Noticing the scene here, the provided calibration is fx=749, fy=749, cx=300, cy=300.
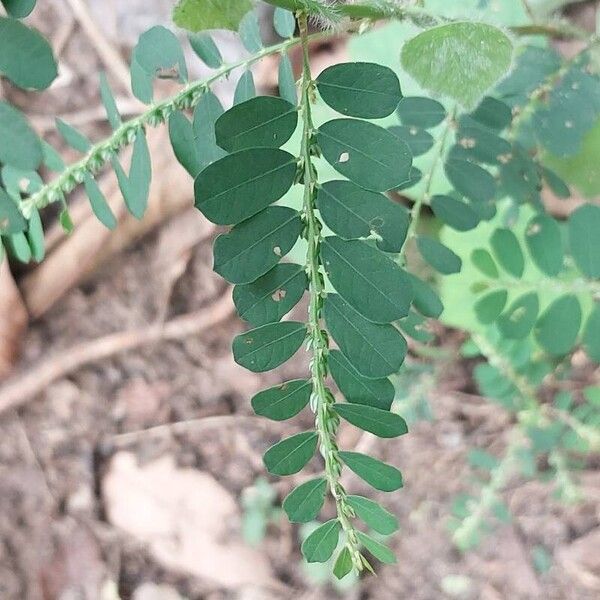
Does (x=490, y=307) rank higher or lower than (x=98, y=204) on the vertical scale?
lower

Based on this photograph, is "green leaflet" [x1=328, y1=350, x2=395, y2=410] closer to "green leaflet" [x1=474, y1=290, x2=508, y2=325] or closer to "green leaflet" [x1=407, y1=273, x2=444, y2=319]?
"green leaflet" [x1=407, y1=273, x2=444, y2=319]

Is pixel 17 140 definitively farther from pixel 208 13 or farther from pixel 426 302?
pixel 426 302

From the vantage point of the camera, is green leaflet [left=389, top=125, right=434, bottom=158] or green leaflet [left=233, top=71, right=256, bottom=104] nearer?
green leaflet [left=233, top=71, right=256, bottom=104]

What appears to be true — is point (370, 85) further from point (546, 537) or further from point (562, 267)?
point (546, 537)

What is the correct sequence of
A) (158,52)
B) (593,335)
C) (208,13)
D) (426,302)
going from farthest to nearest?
(593,335), (426,302), (158,52), (208,13)

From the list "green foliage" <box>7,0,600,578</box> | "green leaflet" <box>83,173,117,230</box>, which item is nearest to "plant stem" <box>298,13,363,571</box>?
"green foliage" <box>7,0,600,578</box>

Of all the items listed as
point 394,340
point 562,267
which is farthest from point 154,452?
point 394,340

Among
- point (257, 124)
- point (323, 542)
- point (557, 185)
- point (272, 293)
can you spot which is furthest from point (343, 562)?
Answer: point (557, 185)
